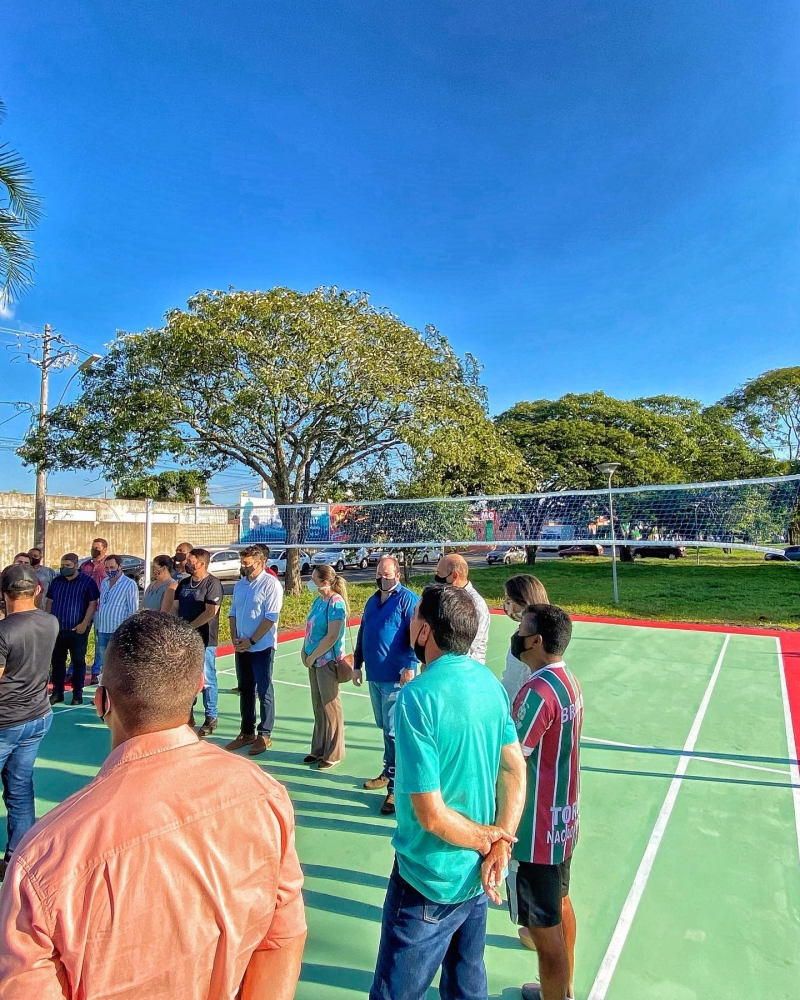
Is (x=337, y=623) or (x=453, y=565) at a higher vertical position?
(x=453, y=565)

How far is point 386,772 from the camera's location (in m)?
4.48

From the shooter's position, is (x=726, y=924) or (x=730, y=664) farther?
(x=730, y=664)

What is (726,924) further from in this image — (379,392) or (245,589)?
(379,392)

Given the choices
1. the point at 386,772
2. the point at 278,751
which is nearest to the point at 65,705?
the point at 278,751

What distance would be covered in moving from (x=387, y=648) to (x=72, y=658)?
4.22 m

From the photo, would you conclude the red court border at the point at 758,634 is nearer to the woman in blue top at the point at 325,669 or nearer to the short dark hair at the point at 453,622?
the woman in blue top at the point at 325,669

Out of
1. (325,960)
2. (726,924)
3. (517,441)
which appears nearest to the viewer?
(325,960)

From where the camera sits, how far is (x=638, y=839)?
3887 millimetres

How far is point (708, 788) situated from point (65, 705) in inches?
262

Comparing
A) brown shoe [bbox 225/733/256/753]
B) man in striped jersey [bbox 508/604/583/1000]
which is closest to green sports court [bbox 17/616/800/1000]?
brown shoe [bbox 225/733/256/753]

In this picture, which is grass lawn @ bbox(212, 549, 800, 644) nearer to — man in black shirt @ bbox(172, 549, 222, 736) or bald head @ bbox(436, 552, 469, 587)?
man in black shirt @ bbox(172, 549, 222, 736)

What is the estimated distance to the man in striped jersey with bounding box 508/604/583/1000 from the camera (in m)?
2.33

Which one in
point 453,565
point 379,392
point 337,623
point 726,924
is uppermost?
point 379,392

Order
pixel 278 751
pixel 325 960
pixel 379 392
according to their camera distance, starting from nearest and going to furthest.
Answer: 1. pixel 325 960
2. pixel 278 751
3. pixel 379 392
